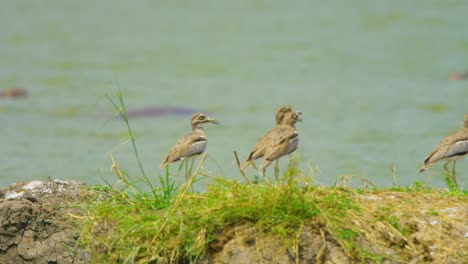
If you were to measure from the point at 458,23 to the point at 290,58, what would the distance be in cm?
476

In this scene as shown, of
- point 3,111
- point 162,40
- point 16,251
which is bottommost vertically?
point 16,251

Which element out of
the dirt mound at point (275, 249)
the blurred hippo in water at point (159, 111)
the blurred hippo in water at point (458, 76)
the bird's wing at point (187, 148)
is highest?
the blurred hippo in water at point (458, 76)

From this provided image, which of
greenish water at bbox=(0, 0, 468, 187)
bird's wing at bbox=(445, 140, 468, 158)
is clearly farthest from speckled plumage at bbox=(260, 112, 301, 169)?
greenish water at bbox=(0, 0, 468, 187)

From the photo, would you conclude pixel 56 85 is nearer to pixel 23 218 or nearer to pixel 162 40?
pixel 162 40

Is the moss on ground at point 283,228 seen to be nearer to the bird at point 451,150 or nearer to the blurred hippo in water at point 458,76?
the bird at point 451,150

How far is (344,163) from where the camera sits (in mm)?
15266

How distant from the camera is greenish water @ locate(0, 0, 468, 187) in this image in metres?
16.3

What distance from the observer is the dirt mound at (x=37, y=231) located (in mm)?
8492

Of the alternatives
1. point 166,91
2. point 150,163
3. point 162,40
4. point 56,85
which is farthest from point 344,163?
point 162,40

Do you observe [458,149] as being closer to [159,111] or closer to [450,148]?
[450,148]

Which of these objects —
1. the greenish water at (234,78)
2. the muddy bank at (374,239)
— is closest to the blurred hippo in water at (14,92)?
the greenish water at (234,78)

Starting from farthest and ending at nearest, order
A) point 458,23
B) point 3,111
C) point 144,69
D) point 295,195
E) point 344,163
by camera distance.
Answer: point 458,23
point 144,69
point 3,111
point 344,163
point 295,195

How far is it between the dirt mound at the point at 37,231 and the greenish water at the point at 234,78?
4.71 m

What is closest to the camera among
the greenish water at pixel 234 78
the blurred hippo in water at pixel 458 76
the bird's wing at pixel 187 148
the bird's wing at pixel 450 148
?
the bird's wing at pixel 187 148
